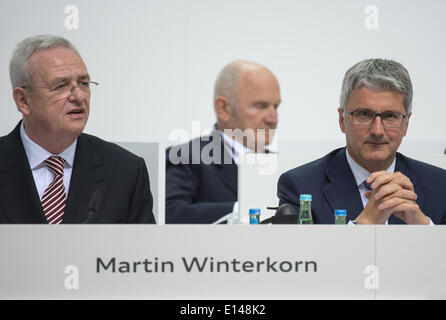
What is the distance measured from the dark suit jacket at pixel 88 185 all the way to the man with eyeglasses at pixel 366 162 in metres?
0.60

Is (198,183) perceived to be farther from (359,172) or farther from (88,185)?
(359,172)

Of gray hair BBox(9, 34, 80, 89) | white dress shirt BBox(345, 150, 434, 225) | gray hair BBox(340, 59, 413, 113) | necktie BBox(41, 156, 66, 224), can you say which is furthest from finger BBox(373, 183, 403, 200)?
gray hair BBox(9, 34, 80, 89)

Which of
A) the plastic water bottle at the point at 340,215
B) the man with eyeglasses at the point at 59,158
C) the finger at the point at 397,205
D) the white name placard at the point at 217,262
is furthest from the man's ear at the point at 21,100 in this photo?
the finger at the point at 397,205

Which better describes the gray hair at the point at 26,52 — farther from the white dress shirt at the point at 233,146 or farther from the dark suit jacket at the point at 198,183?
the white dress shirt at the point at 233,146

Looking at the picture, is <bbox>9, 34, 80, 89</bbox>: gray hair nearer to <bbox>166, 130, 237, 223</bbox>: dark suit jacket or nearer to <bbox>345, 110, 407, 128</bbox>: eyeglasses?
<bbox>166, 130, 237, 223</bbox>: dark suit jacket

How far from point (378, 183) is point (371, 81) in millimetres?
492

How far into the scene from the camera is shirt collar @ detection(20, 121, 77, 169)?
2.66m

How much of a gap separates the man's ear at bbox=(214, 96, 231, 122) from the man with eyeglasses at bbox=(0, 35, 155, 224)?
2.05 ft

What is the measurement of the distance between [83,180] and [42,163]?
18 centimetres

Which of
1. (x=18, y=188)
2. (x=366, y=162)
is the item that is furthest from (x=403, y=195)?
(x=18, y=188)

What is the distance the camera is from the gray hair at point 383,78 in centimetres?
255

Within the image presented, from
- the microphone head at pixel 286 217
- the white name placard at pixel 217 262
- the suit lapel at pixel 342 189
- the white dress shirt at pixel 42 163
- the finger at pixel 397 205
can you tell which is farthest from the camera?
the white dress shirt at pixel 42 163
